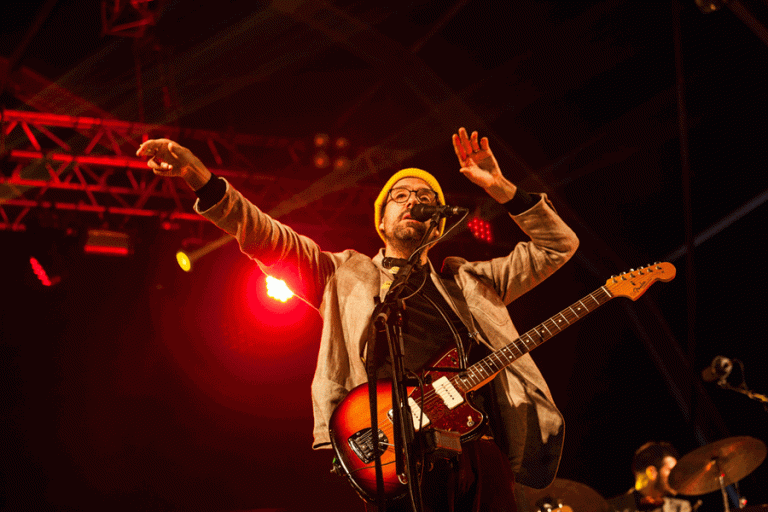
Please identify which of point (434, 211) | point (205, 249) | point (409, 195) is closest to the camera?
Answer: point (434, 211)

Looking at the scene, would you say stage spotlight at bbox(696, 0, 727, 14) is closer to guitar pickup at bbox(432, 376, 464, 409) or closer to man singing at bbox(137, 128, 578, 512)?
man singing at bbox(137, 128, 578, 512)

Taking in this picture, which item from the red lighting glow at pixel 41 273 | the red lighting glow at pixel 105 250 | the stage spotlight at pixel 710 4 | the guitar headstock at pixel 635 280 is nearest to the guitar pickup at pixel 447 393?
the guitar headstock at pixel 635 280

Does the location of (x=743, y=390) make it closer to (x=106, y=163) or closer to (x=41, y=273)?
(x=106, y=163)

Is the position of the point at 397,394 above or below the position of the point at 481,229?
below

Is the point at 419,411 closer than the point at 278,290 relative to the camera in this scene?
Yes

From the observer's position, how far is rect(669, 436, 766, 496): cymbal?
4738mm

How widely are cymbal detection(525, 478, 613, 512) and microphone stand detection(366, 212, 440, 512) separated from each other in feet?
10.3

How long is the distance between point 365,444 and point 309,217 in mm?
4048

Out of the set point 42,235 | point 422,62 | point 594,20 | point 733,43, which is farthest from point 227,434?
point 733,43

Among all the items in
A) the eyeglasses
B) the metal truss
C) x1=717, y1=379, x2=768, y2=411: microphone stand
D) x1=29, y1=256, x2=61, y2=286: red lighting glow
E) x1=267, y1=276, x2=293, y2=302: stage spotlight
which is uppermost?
the metal truss

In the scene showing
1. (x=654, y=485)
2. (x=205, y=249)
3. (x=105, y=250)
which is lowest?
(x=654, y=485)

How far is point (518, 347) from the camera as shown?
2.87m

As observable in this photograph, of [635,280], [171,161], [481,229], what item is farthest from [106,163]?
[635,280]

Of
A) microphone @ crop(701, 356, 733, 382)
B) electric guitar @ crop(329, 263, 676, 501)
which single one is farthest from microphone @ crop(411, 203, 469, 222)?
microphone @ crop(701, 356, 733, 382)
